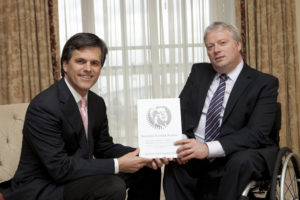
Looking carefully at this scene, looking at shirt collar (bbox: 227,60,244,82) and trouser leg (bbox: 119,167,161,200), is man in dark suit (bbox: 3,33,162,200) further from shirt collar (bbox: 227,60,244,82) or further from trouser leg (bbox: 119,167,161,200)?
shirt collar (bbox: 227,60,244,82)

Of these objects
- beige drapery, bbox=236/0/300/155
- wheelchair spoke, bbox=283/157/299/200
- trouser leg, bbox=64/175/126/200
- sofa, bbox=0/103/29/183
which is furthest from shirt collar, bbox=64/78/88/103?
beige drapery, bbox=236/0/300/155

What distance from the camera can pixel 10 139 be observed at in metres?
2.28

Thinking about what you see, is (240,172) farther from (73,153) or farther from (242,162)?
(73,153)

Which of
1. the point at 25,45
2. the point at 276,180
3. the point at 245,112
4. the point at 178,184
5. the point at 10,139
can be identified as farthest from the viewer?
the point at 25,45

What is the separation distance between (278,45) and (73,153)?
3285mm

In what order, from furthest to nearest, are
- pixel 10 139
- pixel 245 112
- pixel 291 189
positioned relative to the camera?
pixel 291 189, pixel 10 139, pixel 245 112

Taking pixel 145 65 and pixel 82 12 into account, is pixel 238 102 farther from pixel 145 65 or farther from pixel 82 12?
pixel 82 12

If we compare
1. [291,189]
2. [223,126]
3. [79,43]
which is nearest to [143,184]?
[223,126]

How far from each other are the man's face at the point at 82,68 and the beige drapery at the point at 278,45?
9.29 feet

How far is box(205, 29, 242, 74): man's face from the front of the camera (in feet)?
7.59

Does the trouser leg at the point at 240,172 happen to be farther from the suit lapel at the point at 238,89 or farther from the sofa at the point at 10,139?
the sofa at the point at 10,139

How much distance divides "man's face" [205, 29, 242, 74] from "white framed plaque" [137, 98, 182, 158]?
58 cm

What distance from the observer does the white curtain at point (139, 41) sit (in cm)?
432

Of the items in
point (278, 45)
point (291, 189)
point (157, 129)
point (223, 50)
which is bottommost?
point (291, 189)
